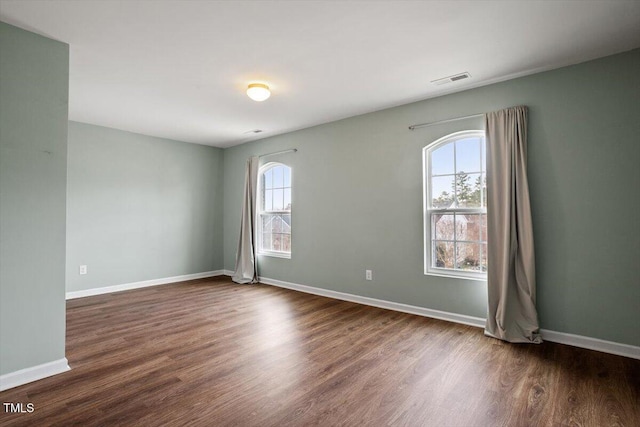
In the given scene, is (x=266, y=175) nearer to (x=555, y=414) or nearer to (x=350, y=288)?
(x=350, y=288)

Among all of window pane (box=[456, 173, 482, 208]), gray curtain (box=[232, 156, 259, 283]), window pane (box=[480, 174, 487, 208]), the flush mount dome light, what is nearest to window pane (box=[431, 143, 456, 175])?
window pane (box=[456, 173, 482, 208])

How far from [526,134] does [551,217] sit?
2.71 ft

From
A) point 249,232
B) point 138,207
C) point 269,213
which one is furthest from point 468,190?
point 138,207

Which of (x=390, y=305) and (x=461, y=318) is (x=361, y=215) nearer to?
(x=390, y=305)

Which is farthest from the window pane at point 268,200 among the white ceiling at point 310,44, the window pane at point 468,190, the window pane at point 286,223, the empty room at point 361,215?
the window pane at point 468,190

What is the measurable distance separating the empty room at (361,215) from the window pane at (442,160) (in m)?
0.02

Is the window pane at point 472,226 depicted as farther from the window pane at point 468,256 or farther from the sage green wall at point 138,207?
the sage green wall at point 138,207

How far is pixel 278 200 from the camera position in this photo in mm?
5641

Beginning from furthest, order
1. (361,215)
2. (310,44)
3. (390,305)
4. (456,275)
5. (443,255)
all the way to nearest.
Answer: (361,215) → (390,305) → (443,255) → (456,275) → (310,44)

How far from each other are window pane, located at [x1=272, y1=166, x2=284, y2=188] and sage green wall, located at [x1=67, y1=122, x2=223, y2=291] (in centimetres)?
144

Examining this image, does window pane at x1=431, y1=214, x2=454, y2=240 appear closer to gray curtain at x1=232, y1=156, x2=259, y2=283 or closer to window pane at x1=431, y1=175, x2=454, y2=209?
window pane at x1=431, y1=175, x2=454, y2=209

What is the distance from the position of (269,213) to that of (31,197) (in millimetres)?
3609

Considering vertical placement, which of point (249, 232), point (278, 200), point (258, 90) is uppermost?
point (258, 90)

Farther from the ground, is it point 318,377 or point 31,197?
point 31,197
